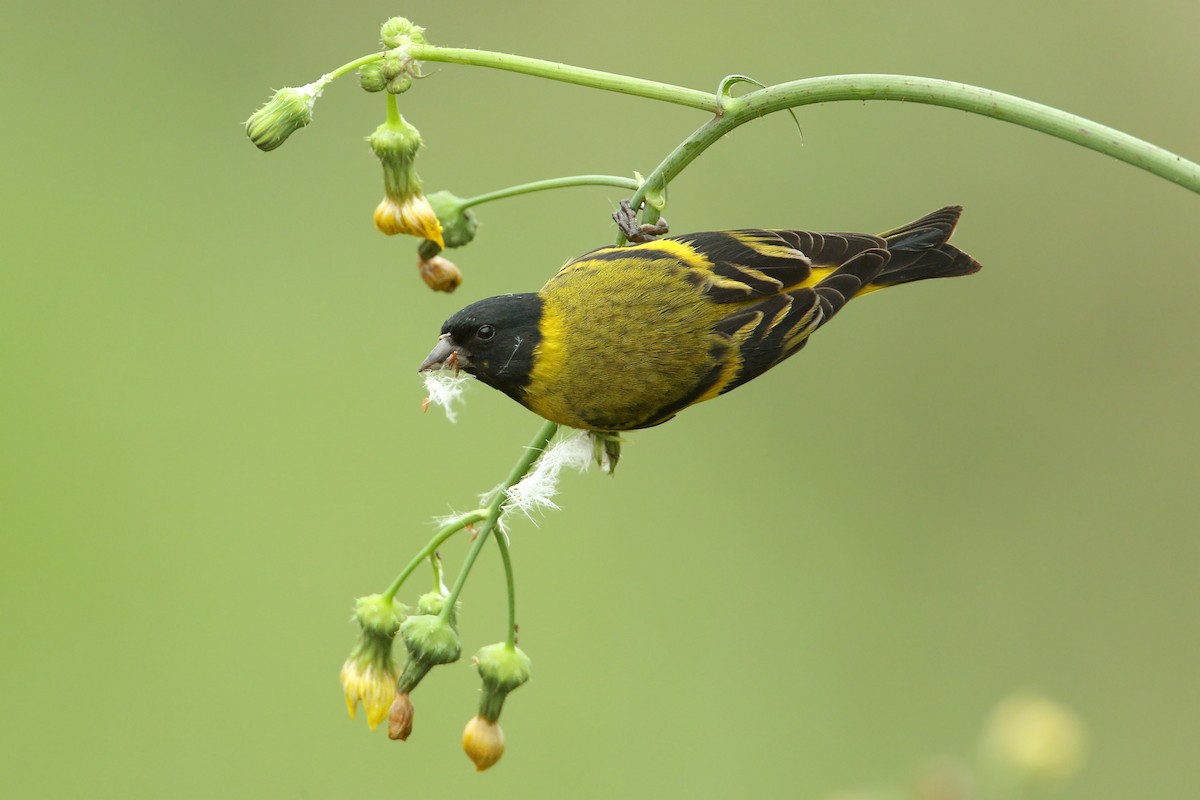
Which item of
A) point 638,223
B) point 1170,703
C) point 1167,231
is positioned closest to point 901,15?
point 1167,231

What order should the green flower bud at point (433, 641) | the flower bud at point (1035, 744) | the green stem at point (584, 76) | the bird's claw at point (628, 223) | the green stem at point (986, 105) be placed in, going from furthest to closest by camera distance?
the flower bud at point (1035, 744), the bird's claw at point (628, 223), the green flower bud at point (433, 641), the green stem at point (584, 76), the green stem at point (986, 105)

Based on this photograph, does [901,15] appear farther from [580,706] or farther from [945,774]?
[945,774]

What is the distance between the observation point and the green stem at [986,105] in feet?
8.29

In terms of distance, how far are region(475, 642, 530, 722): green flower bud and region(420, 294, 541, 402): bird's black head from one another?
2.57ft

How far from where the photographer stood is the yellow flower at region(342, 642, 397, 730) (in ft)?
11.0

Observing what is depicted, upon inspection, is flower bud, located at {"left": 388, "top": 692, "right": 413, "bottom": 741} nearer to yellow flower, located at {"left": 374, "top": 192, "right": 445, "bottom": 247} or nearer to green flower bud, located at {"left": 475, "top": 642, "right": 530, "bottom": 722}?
green flower bud, located at {"left": 475, "top": 642, "right": 530, "bottom": 722}

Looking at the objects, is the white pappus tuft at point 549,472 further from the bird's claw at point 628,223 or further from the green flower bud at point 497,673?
the bird's claw at point 628,223

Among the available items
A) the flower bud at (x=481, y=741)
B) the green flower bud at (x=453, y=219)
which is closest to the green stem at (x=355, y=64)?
the green flower bud at (x=453, y=219)

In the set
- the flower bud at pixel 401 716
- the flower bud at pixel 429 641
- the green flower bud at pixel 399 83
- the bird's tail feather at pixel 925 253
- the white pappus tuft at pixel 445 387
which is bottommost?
the flower bud at pixel 401 716

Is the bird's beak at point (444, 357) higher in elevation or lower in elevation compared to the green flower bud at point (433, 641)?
higher

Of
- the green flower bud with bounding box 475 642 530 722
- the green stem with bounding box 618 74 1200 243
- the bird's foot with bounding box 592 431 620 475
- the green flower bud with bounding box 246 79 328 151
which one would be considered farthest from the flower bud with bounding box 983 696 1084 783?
the green flower bud with bounding box 246 79 328 151

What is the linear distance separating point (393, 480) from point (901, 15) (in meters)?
4.22

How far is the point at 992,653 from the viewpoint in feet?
24.5

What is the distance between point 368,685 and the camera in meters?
3.35
